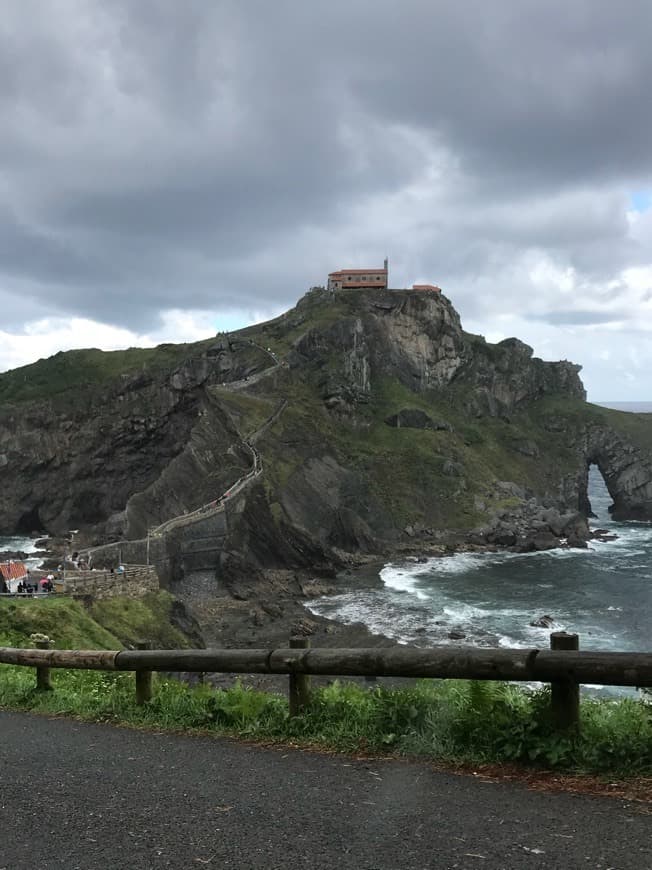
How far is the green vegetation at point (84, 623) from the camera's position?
24.3 meters

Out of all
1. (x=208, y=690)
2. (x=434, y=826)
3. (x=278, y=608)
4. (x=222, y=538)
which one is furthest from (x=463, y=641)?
(x=434, y=826)

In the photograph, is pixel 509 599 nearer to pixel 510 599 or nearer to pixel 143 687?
pixel 510 599

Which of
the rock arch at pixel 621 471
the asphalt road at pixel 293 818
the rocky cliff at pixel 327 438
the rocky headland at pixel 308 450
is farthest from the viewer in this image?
the rock arch at pixel 621 471

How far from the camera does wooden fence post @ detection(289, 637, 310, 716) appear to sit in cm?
872

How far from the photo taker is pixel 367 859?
5.29 meters

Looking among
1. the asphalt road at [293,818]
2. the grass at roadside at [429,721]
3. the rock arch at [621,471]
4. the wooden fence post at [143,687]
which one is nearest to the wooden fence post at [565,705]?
the grass at roadside at [429,721]

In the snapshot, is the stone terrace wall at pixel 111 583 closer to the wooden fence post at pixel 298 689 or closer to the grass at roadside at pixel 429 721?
the grass at roadside at pixel 429 721

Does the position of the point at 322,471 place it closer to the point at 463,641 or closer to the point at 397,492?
the point at 397,492

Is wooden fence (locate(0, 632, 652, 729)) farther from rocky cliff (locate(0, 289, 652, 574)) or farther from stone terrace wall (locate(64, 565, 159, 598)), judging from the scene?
rocky cliff (locate(0, 289, 652, 574))

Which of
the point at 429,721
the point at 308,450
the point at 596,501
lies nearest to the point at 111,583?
the point at 429,721

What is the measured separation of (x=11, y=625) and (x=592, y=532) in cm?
9230

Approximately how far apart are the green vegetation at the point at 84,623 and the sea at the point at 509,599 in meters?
18.6

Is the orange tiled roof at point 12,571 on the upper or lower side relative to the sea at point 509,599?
upper

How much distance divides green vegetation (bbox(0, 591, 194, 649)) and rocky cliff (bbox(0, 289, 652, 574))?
99.9 ft
